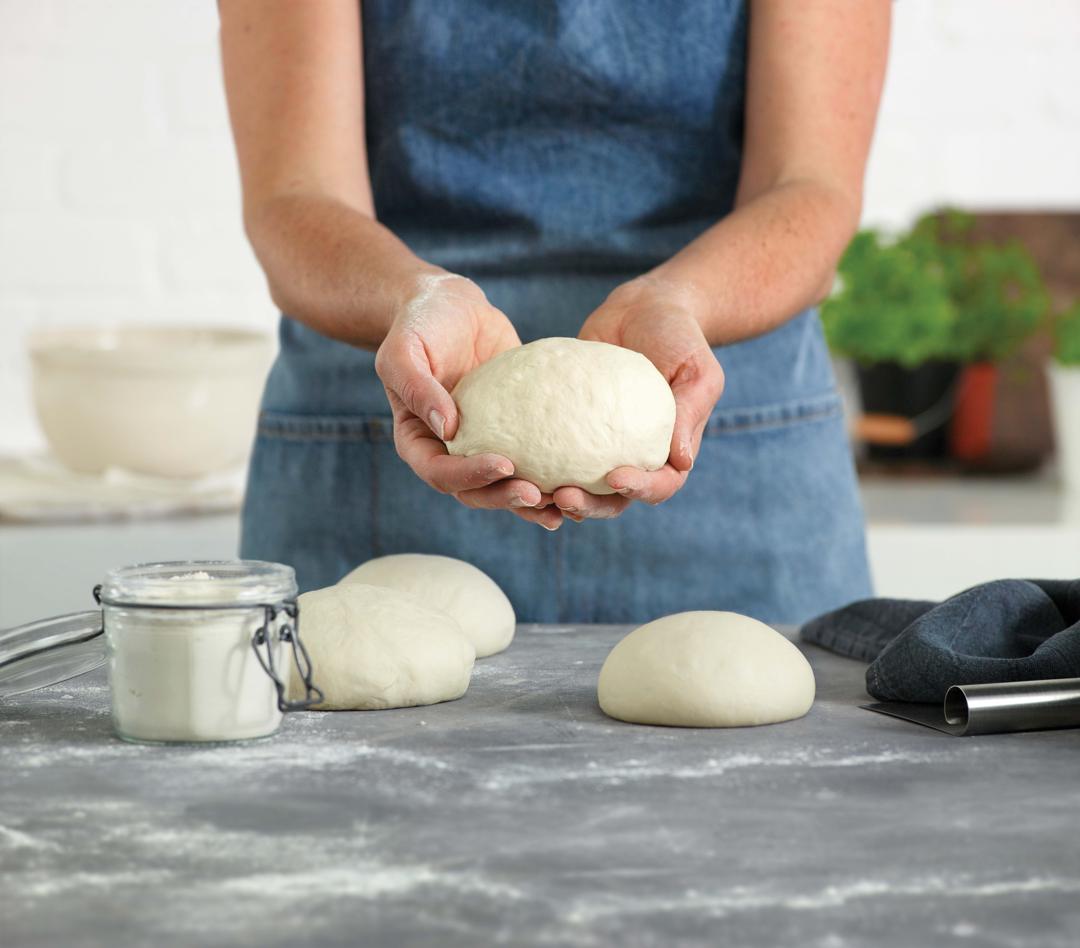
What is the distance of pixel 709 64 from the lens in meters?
1.39

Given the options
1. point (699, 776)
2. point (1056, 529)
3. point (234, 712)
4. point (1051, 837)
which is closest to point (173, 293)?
point (1056, 529)

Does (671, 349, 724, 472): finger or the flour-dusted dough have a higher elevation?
(671, 349, 724, 472): finger

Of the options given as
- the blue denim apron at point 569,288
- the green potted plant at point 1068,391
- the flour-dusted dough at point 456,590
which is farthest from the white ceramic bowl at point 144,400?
the green potted plant at point 1068,391

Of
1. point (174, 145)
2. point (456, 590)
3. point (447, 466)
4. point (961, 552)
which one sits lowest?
point (961, 552)

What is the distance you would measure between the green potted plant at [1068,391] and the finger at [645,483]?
56.0 inches

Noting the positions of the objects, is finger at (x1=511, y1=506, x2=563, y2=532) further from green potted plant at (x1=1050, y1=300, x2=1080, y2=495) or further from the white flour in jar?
green potted plant at (x1=1050, y1=300, x2=1080, y2=495)

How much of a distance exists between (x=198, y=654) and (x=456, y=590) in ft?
1.08

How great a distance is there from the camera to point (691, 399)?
3.43 feet

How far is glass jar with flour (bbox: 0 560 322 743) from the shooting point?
82cm

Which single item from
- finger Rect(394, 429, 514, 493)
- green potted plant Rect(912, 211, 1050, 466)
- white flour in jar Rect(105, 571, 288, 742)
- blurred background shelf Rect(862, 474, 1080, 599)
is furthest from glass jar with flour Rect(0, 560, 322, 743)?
green potted plant Rect(912, 211, 1050, 466)

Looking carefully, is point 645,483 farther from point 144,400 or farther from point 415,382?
point 144,400

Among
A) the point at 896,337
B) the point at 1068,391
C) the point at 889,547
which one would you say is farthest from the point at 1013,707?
the point at 896,337

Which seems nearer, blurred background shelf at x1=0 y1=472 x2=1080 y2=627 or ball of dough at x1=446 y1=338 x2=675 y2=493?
ball of dough at x1=446 y1=338 x2=675 y2=493

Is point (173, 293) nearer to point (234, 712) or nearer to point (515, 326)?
point (515, 326)
